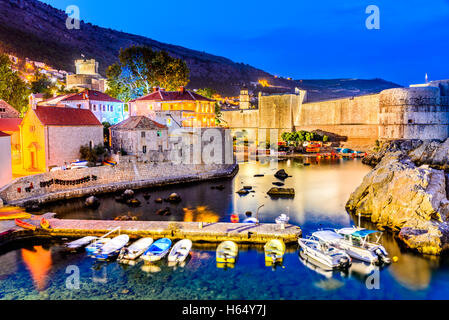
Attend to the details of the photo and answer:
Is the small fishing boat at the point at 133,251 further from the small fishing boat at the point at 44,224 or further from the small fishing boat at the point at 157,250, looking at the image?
the small fishing boat at the point at 44,224

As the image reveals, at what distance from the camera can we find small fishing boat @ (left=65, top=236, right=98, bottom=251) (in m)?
15.7

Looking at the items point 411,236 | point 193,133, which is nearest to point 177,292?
point 411,236

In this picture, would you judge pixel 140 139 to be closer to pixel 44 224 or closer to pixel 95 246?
pixel 44 224

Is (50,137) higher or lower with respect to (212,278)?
higher

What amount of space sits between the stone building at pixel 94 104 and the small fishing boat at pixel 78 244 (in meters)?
23.2

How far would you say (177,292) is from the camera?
483 inches

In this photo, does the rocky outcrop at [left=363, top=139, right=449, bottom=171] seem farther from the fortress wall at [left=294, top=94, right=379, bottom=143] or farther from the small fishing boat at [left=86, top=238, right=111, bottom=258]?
the small fishing boat at [left=86, top=238, right=111, bottom=258]

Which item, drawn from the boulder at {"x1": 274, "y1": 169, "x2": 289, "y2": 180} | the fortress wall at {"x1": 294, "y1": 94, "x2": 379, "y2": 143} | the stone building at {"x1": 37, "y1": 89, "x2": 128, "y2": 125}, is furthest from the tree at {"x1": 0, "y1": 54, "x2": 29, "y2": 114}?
the fortress wall at {"x1": 294, "y1": 94, "x2": 379, "y2": 143}

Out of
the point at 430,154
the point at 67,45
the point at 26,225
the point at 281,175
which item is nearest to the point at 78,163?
the point at 26,225

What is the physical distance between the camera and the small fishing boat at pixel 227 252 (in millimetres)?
14477

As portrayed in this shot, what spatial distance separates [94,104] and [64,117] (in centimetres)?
936

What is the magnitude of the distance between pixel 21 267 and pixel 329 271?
13.0m

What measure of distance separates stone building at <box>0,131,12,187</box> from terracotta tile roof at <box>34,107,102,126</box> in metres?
4.11

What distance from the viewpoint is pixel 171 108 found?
38469 mm
